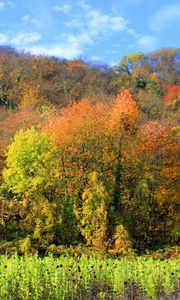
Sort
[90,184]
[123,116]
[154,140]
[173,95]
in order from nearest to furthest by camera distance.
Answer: [90,184]
[154,140]
[123,116]
[173,95]

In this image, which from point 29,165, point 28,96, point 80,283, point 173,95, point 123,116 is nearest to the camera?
point 80,283

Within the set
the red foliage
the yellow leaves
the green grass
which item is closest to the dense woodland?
the green grass

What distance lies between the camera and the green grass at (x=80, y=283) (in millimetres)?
10195

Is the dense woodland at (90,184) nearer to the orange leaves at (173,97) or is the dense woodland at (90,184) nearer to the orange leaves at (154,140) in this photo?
the orange leaves at (154,140)

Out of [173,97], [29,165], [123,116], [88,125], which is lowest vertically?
[29,165]

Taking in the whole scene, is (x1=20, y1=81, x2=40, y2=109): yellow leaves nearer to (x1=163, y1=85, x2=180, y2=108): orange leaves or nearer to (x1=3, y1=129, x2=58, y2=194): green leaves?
(x1=163, y1=85, x2=180, y2=108): orange leaves

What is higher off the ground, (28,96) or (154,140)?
(28,96)

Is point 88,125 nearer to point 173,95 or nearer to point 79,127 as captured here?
point 79,127

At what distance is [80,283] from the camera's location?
35.6 feet

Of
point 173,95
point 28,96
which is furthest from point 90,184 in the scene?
point 173,95

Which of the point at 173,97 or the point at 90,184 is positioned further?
the point at 173,97

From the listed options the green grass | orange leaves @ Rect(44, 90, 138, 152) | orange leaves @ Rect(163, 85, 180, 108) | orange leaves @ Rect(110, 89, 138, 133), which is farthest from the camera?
orange leaves @ Rect(163, 85, 180, 108)

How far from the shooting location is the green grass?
10195 mm

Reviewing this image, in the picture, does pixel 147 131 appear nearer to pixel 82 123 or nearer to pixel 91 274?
pixel 82 123
